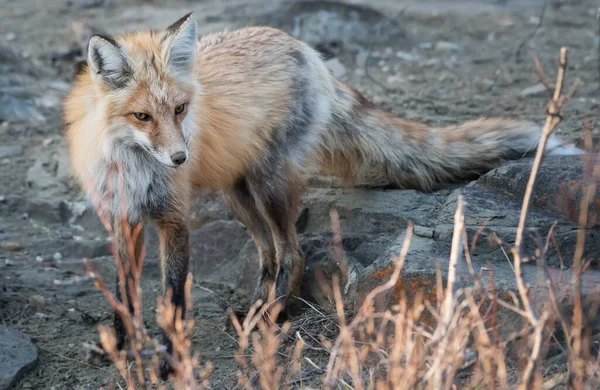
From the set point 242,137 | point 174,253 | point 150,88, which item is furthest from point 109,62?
point 174,253

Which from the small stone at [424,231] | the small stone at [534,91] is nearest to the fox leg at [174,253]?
the small stone at [424,231]

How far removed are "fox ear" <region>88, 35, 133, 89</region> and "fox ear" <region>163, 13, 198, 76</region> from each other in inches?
9.6

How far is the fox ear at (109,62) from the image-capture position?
12.9ft

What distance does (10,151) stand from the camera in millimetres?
6883

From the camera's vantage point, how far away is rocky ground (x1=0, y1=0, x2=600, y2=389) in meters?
4.23

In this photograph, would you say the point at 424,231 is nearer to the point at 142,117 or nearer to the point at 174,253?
the point at 174,253

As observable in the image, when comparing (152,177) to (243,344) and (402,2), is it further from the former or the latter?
(402,2)

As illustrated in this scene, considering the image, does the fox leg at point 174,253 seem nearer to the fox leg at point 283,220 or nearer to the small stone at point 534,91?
the fox leg at point 283,220

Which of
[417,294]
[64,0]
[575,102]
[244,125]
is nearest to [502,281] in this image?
[417,294]

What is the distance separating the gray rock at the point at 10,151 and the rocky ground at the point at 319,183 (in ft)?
0.05

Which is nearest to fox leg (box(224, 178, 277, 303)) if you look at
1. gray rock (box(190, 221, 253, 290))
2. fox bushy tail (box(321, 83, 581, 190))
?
gray rock (box(190, 221, 253, 290))

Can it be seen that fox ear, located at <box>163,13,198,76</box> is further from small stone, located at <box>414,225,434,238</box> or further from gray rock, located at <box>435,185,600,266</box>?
gray rock, located at <box>435,185,600,266</box>

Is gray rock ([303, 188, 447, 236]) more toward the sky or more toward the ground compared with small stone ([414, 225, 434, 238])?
more toward the ground

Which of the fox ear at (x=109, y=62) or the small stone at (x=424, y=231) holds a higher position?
the fox ear at (x=109, y=62)
